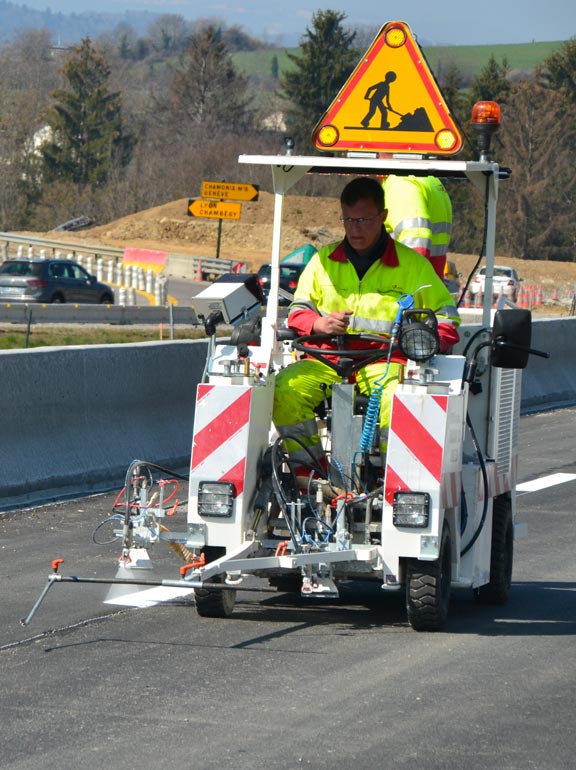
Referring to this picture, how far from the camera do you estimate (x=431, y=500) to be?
272 inches

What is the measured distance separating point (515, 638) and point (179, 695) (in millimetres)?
1988

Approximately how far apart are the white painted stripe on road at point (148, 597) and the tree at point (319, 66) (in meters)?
98.1

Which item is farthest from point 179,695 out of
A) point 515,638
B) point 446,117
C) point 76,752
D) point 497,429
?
point 446,117

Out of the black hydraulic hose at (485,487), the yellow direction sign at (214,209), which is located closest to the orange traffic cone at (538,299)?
the yellow direction sign at (214,209)

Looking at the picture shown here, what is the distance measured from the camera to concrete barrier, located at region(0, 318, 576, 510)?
11688 millimetres

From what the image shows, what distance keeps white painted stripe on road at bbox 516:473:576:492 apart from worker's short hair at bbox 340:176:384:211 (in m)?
5.87

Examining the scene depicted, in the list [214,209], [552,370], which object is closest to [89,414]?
[552,370]

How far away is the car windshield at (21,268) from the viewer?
134ft

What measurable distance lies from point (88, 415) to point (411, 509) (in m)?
6.10

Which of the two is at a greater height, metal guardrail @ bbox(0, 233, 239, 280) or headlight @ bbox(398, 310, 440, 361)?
headlight @ bbox(398, 310, 440, 361)

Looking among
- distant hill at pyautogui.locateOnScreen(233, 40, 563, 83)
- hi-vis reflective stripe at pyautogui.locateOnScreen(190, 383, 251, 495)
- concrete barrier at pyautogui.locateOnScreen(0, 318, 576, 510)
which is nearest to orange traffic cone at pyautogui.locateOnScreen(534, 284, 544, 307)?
concrete barrier at pyautogui.locateOnScreen(0, 318, 576, 510)

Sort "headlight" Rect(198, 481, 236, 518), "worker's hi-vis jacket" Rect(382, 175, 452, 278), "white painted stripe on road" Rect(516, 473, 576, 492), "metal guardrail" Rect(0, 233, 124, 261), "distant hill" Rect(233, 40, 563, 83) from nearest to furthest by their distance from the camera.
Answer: "headlight" Rect(198, 481, 236, 518), "worker's hi-vis jacket" Rect(382, 175, 452, 278), "white painted stripe on road" Rect(516, 473, 576, 492), "metal guardrail" Rect(0, 233, 124, 261), "distant hill" Rect(233, 40, 563, 83)

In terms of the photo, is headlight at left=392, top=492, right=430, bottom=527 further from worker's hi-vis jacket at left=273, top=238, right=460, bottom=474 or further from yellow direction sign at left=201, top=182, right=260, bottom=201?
yellow direction sign at left=201, top=182, right=260, bottom=201

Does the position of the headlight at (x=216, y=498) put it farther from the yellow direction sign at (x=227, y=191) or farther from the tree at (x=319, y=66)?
the tree at (x=319, y=66)
